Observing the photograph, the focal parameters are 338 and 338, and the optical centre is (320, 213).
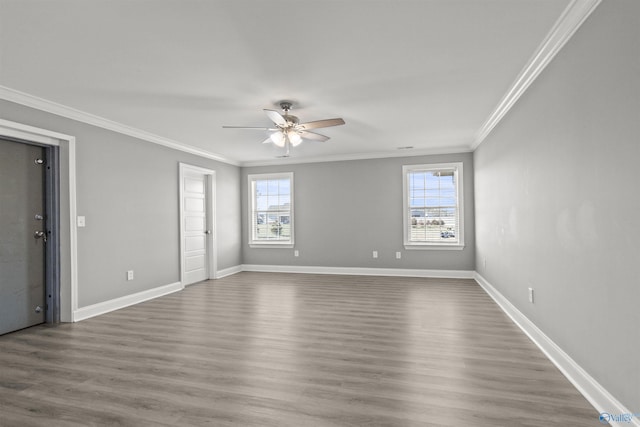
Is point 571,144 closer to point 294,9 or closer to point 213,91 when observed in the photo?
point 294,9

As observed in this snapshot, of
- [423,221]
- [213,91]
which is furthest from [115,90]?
[423,221]

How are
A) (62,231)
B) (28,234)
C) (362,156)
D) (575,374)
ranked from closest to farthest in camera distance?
(575,374), (28,234), (62,231), (362,156)

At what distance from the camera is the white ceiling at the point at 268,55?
6.98ft

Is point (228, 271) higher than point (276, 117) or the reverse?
the reverse

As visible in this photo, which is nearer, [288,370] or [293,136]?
[288,370]

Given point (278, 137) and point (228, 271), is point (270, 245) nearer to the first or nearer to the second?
point (228, 271)

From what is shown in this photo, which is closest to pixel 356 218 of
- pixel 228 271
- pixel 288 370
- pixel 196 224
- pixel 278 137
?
pixel 228 271

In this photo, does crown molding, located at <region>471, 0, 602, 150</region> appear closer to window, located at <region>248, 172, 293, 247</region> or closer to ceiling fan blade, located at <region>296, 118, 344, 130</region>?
ceiling fan blade, located at <region>296, 118, 344, 130</region>

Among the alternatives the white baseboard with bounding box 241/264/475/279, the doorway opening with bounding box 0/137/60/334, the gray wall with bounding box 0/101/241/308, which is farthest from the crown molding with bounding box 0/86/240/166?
the white baseboard with bounding box 241/264/475/279

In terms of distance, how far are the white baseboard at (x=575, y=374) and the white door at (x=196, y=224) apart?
5.01m

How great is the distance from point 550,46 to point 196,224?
571cm

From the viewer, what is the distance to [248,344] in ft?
10.2

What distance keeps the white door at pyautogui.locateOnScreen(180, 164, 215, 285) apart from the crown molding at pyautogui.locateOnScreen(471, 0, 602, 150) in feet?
16.1

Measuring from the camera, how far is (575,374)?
2.30 m
